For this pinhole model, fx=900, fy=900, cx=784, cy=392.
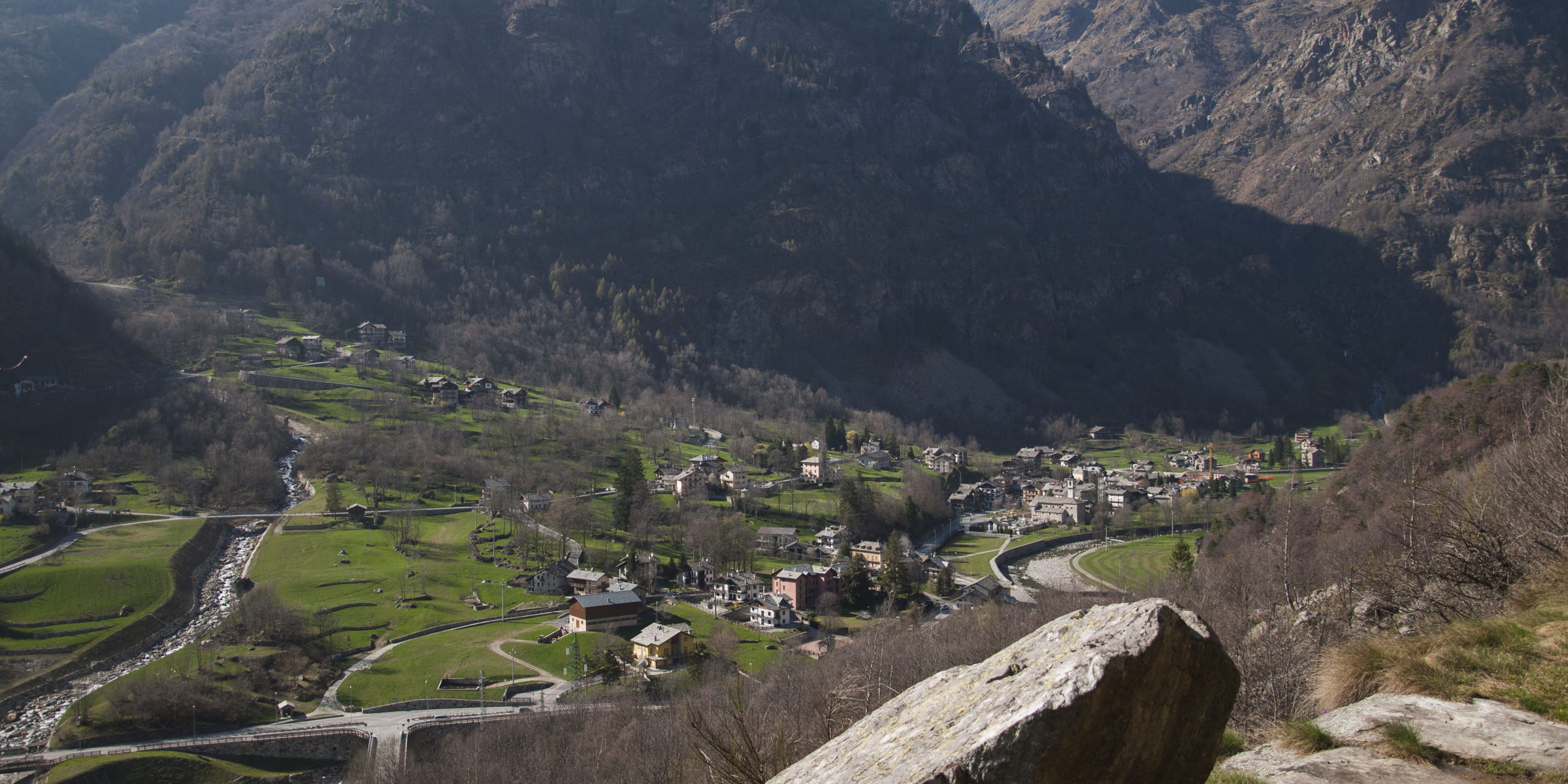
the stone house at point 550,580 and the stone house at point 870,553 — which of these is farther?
the stone house at point 870,553

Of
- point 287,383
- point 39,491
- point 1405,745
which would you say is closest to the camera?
point 1405,745

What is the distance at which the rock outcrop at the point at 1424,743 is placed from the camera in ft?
24.6

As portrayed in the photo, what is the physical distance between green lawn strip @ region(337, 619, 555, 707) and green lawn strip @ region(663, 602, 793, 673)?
7.97 meters

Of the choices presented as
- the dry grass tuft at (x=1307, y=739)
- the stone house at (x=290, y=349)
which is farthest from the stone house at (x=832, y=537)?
the stone house at (x=290, y=349)

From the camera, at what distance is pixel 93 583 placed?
54.3m

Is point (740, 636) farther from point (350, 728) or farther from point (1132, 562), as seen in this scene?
point (1132, 562)

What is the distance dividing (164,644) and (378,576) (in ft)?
40.6

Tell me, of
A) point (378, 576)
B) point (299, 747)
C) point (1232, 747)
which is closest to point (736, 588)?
point (378, 576)

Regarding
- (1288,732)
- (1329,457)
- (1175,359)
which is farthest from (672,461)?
(1175,359)

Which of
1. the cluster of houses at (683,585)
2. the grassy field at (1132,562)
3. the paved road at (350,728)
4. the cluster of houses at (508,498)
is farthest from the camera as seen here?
the cluster of houses at (508,498)

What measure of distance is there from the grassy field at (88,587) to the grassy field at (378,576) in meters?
6.00

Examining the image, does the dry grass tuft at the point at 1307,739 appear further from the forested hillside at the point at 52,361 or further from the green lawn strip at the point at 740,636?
the forested hillside at the point at 52,361

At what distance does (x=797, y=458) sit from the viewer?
109 m

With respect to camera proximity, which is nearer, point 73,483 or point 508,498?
point 73,483
